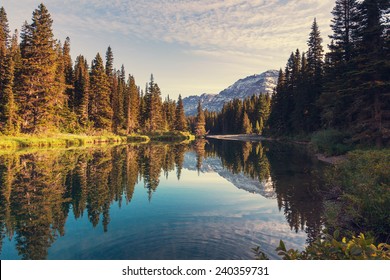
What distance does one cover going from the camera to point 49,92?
45375mm

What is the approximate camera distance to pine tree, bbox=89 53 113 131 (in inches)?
2479

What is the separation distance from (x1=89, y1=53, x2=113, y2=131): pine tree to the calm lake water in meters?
45.5

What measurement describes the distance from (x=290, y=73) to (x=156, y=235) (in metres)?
68.0

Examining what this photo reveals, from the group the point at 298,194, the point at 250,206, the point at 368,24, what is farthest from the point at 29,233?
the point at 368,24

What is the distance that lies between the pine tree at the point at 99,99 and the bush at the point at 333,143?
150 feet

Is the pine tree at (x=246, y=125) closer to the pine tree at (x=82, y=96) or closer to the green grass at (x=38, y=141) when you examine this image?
the pine tree at (x=82, y=96)

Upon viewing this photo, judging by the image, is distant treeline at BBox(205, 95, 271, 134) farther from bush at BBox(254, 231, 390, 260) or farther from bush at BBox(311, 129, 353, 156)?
bush at BBox(254, 231, 390, 260)

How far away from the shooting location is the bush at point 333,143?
82.7 ft

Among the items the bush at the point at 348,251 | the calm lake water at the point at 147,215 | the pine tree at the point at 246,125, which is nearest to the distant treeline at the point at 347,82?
the calm lake water at the point at 147,215

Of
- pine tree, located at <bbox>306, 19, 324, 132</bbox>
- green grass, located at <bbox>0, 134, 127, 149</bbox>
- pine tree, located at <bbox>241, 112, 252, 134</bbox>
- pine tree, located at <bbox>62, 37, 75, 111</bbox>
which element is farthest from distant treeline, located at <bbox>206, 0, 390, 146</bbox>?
pine tree, located at <bbox>62, 37, 75, 111</bbox>

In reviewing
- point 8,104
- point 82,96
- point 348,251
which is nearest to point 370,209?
point 348,251

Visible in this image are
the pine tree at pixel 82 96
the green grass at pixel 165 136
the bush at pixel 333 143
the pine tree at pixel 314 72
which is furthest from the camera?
the green grass at pixel 165 136

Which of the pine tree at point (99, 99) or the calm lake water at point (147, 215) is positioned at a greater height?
the pine tree at point (99, 99)

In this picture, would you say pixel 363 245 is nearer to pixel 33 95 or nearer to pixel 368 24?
pixel 368 24
